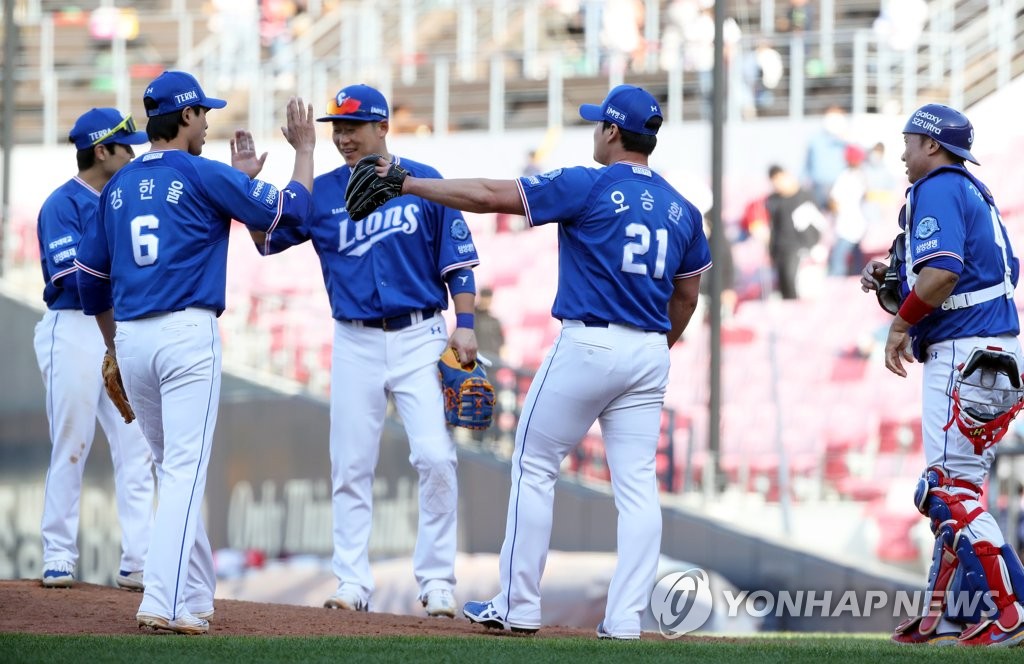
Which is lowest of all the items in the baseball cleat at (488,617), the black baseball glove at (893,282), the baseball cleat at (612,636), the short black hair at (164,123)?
the baseball cleat at (612,636)

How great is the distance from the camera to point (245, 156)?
6020 mm

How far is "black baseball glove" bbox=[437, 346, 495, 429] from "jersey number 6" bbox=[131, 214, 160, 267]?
1.62 m

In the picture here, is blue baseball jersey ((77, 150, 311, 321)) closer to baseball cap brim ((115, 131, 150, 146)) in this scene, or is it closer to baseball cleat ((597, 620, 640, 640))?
baseball cap brim ((115, 131, 150, 146))

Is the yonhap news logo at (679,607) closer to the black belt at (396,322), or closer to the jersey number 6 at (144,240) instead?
the black belt at (396,322)

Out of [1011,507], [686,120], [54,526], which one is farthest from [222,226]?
[686,120]

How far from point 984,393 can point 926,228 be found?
25.8 inches

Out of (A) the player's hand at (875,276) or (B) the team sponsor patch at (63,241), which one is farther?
(B) the team sponsor patch at (63,241)

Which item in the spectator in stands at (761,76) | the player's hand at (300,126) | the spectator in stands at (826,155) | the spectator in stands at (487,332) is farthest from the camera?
the spectator in stands at (761,76)

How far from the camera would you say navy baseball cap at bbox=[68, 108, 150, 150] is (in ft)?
22.7

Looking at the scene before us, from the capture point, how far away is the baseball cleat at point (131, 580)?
23.1 feet

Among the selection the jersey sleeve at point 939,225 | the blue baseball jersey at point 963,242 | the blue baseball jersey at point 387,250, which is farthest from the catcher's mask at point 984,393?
the blue baseball jersey at point 387,250

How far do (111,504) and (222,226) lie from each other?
7540 mm

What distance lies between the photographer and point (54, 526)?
275 inches

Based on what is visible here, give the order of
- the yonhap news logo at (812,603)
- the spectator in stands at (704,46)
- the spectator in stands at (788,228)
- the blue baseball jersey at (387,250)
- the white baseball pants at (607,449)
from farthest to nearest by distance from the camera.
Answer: the spectator in stands at (704,46), the spectator in stands at (788,228), the yonhap news logo at (812,603), the blue baseball jersey at (387,250), the white baseball pants at (607,449)
